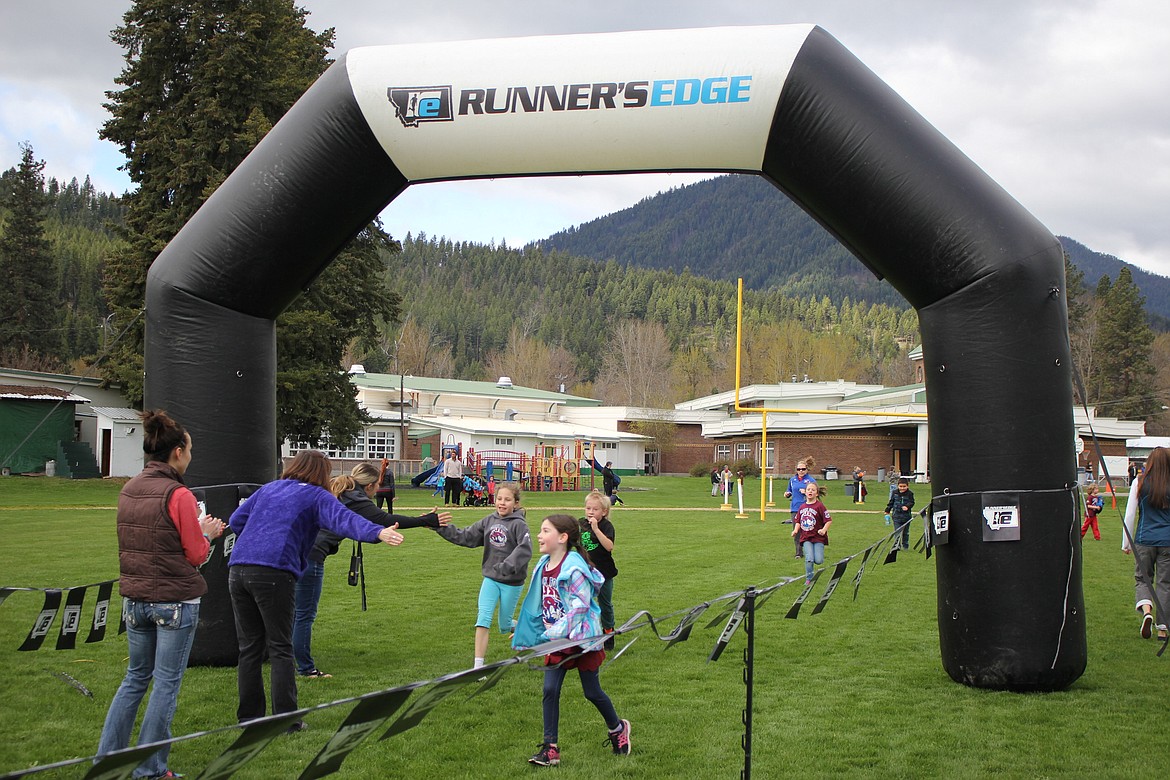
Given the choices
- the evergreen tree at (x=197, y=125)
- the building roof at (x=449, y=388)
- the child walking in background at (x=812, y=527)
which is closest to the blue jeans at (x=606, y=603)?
the child walking in background at (x=812, y=527)

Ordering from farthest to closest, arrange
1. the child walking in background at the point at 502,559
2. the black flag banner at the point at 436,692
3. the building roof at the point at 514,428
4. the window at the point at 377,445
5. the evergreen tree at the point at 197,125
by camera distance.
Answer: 1. the window at the point at 377,445
2. the building roof at the point at 514,428
3. the evergreen tree at the point at 197,125
4. the child walking in background at the point at 502,559
5. the black flag banner at the point at 436,692

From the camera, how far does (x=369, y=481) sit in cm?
867

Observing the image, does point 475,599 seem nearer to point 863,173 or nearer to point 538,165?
point 538,165

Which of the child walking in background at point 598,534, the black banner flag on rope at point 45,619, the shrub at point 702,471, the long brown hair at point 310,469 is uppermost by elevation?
the long brown hair at point 310,469

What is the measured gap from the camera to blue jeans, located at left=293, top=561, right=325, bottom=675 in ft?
25.8

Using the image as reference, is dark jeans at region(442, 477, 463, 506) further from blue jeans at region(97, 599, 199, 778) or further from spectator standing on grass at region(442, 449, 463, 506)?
blue jeans at region(97, 599, 199, 778)

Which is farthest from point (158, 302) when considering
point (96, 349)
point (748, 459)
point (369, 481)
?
point (96, 349)

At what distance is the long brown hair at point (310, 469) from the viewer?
632cm

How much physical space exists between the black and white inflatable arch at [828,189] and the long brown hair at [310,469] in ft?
6.48

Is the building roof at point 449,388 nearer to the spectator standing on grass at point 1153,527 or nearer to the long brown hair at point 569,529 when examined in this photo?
the spectator standing on grass at point 1153,527

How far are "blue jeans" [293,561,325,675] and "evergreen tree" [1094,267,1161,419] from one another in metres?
75.7

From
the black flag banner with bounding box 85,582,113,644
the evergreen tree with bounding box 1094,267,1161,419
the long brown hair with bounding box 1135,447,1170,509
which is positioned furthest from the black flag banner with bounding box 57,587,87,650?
the evergreen tree with bounding box 1094,267,1161,419

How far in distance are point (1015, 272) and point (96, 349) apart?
78292 mm

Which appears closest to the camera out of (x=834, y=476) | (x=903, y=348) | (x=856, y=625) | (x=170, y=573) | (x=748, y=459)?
(x=170, y=573)
